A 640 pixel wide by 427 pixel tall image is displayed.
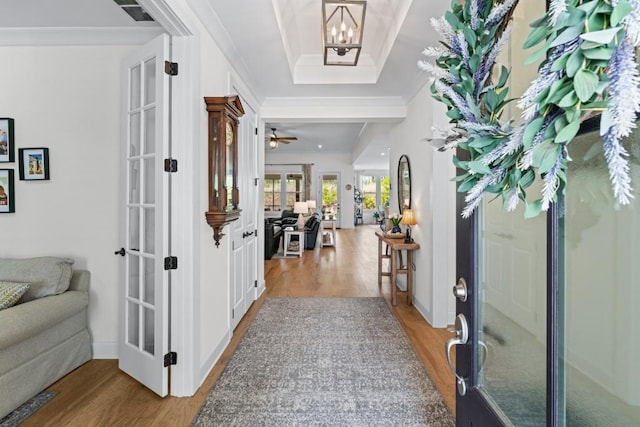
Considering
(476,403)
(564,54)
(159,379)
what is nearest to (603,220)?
(564,54)

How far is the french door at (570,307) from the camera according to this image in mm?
551

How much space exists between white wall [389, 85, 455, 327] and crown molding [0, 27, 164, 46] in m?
2.68

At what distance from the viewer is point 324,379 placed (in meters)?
2.30

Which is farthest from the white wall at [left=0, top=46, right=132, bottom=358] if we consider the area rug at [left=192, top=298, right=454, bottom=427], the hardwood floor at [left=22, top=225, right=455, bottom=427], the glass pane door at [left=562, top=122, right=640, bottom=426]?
the glass pane door at [left=562, top=122, right=640, bottom=426]

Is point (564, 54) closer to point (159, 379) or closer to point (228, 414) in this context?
point (228, 414)

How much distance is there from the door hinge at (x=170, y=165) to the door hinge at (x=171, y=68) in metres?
0.57

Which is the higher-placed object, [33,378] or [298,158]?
[298,158]

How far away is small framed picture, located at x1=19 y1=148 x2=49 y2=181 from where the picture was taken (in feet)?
8.75

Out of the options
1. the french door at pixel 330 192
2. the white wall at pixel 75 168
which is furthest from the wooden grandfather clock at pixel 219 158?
the french door at pixel 330 192

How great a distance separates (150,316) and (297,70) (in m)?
2.84

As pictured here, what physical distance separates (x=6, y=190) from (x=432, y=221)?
384cm

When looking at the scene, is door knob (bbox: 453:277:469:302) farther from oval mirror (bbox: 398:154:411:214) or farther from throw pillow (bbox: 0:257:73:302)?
oval mirror (bbox: 398:154:411:214)

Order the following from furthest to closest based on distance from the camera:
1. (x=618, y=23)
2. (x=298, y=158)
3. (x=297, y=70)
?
(x=298, y=158) < (x=297, y=70) < (x=618, y=23)

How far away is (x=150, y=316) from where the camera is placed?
2.26 metres
